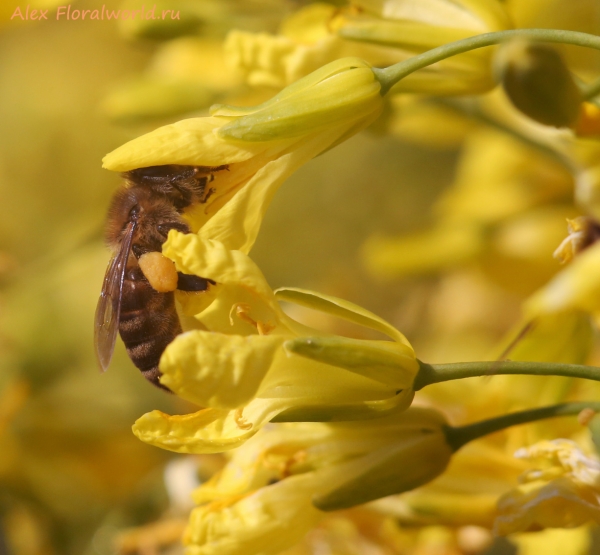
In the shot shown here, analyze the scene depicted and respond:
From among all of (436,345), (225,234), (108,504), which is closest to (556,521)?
(225,234)

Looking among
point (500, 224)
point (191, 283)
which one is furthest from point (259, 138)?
point (500, 224)

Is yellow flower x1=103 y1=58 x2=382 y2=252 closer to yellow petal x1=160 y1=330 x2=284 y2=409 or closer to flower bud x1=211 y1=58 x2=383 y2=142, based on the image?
flower bud x1=211 y1=58 x2=383 y2=142

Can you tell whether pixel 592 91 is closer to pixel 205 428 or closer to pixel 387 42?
pixel 387 42

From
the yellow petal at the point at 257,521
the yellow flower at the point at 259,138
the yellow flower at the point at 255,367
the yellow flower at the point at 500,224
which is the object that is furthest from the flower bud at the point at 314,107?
the yellow flower at the point at 500,224

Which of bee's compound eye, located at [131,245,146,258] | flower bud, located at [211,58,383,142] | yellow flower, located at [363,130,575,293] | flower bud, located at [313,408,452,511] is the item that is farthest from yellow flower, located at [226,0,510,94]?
yellow flower, located at [363,130,575,293]

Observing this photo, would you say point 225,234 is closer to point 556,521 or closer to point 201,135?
point 201,135

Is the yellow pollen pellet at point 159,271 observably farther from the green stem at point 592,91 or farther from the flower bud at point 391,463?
the green stem at point 592,91
